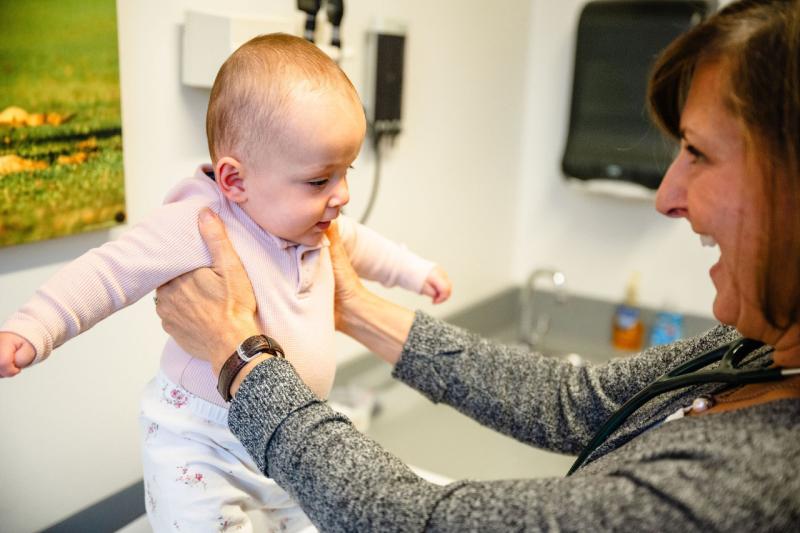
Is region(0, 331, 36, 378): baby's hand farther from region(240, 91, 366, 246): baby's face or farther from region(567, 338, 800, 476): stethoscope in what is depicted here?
region(567, 338, 800, 476): stethoscope

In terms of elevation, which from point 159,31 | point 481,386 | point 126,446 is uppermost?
point 159,31

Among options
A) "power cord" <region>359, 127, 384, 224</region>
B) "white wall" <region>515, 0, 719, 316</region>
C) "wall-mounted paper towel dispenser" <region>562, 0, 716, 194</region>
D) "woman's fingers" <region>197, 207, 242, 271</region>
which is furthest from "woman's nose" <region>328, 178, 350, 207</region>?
"white wall" <region>515, 0, 719, 316</region>

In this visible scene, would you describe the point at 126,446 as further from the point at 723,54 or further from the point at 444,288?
the point at 723,54

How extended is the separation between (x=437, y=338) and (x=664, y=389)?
12.9 inches

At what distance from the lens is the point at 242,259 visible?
2.78 feet

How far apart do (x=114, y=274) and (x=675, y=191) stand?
1.85 ft

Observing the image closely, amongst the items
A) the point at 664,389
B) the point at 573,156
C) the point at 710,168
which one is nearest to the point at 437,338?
the point at 664,389

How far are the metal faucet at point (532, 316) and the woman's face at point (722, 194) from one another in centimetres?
138

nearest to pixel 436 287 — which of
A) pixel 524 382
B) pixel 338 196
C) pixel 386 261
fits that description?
pixel 386 261

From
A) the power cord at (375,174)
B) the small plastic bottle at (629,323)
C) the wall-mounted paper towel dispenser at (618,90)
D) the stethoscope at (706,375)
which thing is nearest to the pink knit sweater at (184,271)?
the stethoscope at (706,375)

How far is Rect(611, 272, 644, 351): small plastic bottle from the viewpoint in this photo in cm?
214

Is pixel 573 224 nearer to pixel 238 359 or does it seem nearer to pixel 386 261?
pixel 386 261

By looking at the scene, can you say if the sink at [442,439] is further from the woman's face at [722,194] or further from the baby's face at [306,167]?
the woman's face at [722,194]

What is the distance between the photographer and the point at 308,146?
0.78 metres
